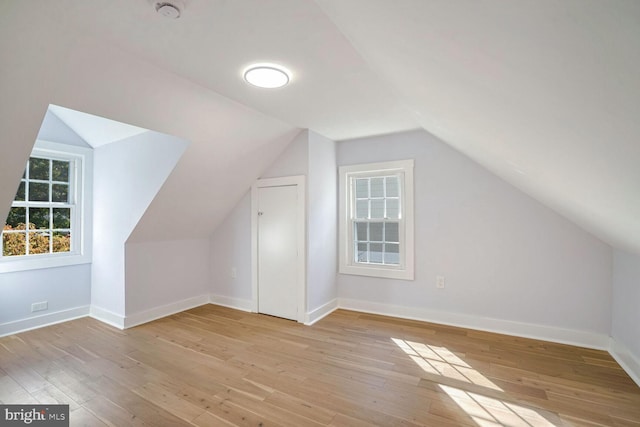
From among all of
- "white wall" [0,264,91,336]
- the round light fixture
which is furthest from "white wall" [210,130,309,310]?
"white wall" [0,264,91,336]

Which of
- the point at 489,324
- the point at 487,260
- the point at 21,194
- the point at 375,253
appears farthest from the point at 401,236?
the point at 21,194

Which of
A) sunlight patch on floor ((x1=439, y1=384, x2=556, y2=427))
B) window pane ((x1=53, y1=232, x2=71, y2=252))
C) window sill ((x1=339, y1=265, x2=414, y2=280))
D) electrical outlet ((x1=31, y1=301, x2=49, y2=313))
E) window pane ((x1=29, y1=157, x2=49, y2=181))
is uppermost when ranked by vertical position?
window pane ((x1=29, y1=157, x2=49, y2=181))

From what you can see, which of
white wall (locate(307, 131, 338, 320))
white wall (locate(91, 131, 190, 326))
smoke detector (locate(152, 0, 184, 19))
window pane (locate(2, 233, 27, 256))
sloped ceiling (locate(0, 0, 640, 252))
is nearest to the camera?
sloped ceiling (locate(0, 0, 640, 252))

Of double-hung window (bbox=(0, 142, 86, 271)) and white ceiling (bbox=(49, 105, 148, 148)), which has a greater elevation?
white ceiling (bbox=(49, 105, 148, 148))

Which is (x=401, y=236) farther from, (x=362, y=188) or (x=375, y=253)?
(x=362, y=188)

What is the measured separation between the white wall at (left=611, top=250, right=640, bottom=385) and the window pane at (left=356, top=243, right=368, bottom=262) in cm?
246

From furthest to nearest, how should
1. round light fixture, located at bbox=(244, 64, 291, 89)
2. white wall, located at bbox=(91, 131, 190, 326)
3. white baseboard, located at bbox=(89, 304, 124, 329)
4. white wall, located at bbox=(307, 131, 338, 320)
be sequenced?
white wall, located at bbox=(307, 131, 338, 320) → white baseboard, located at bbox=(89, 304, 124, 329) → white wall, located at bbox=(91, 131, 190, 326) → round light fixture, located at bbox=(244, 64, 291, 89)

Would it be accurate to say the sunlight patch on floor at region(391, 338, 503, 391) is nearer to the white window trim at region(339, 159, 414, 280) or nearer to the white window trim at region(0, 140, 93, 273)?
the white window trim at region(339, 159, 414, 280)

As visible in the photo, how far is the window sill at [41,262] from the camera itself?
325cm

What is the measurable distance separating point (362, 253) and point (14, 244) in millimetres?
4117

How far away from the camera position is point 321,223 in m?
3.78

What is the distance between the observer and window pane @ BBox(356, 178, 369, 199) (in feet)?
13.2

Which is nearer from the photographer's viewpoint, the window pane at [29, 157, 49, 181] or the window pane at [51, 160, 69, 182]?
the window pane at [29, 157, 49, 181]

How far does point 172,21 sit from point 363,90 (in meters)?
1.42
